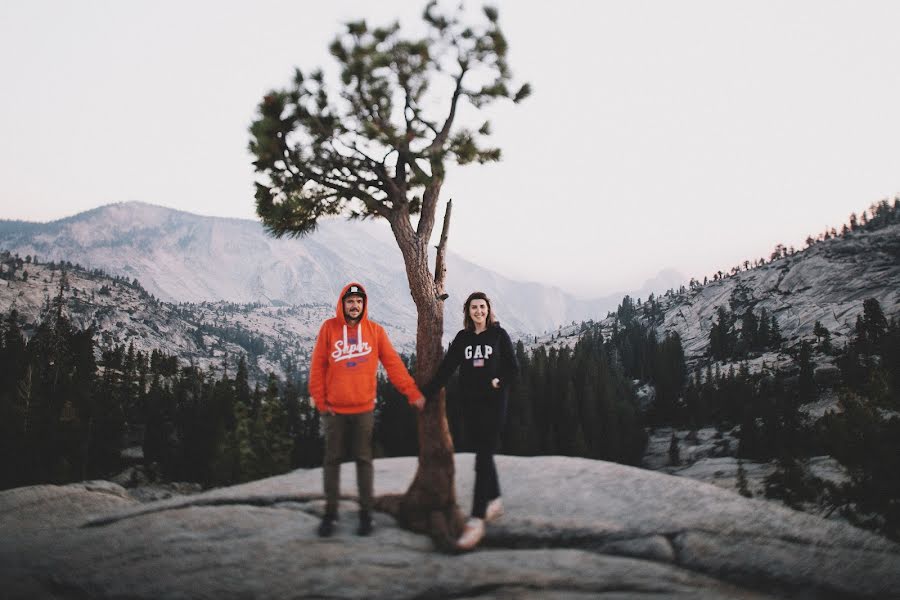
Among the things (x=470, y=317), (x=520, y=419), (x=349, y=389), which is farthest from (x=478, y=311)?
(x=520, y=419)

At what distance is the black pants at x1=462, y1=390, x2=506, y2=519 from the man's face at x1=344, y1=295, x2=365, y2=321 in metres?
2.03

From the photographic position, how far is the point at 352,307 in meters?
7.23

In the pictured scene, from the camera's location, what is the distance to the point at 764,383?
93.3 meters

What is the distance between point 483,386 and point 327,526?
2813 mm

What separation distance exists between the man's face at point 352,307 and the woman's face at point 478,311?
165 centimetres

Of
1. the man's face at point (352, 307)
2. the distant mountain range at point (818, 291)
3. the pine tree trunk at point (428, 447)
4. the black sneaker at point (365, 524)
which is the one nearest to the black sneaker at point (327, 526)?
the black sneaker at point (365, 524)

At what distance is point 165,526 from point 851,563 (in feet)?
31.6

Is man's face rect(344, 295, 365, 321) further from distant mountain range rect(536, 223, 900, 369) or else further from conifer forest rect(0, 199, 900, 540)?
distant mountain range rect(536, 223, 900, 369)

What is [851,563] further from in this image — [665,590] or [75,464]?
[75,464]

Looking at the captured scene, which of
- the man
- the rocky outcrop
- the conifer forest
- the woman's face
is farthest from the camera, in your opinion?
the conifer forest

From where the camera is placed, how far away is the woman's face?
741 centimetres

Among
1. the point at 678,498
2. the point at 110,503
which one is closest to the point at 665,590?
the point at 678,498

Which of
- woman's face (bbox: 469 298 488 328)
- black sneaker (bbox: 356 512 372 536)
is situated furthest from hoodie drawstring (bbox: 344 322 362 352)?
black sneaker (bbox: 356 512 372 536)

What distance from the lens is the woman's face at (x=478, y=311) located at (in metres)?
7.41
